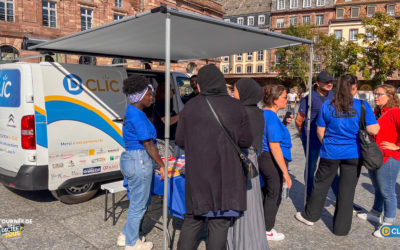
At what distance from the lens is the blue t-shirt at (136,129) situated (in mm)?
2945

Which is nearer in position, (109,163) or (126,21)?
(126,21)

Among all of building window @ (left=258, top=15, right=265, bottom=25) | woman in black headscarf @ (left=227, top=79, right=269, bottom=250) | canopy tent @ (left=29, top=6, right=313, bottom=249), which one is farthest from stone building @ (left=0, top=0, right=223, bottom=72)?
building window @ (left=258, top=15, right=265, bottom=25)

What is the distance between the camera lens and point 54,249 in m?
3.39

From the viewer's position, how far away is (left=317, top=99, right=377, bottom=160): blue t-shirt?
11.7ft

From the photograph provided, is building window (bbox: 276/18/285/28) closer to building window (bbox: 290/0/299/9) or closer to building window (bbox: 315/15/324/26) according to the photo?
building window (bbox: 290/0/299/9)

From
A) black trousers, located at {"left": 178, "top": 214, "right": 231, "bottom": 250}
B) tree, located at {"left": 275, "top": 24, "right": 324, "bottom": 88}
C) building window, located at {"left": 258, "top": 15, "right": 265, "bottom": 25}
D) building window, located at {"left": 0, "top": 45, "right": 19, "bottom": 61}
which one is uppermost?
building window, located at {"left": 258, "top": 15, "right": 265, "bottom": 25}

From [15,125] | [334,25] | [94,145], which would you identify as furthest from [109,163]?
[334,25]

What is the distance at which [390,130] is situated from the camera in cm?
384

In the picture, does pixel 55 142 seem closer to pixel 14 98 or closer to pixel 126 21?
pixel 14 98

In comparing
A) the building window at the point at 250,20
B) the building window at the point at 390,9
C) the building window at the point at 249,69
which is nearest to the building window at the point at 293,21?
the building window at the point at 250,20

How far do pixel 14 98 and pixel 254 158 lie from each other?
3.16 m

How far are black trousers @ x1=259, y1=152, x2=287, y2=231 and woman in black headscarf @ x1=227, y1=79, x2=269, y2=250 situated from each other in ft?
1.58

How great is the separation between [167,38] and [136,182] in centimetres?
140

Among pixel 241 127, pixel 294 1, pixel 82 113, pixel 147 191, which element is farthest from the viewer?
pixel 294 1
